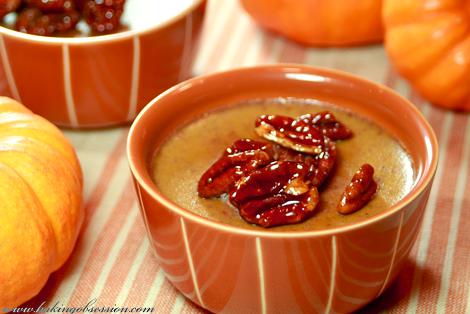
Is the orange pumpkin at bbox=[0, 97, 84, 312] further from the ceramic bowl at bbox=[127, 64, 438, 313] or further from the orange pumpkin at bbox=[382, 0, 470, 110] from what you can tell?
the orange pumpkin at bbox=[382, 0, 470, 110]

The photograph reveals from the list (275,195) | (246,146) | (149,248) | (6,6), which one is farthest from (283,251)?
(6,6)

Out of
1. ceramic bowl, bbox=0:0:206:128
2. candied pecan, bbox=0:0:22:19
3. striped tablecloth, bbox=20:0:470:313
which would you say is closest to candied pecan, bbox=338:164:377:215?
striped tablecloth, bbox=20:0:470:313

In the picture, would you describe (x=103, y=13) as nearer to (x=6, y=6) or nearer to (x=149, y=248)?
(x=6, y=6)

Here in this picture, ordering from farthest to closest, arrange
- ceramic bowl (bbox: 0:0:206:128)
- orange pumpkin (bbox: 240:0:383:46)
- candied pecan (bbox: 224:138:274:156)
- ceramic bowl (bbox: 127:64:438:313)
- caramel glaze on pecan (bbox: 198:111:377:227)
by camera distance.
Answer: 1. orange pumpkin (bbox: 240:0:383:46)
2. ceramic bowl (bbox: 0:0:206:128)
3. candied pecan (bbox: 224:138:274:156)
4. caramel glaze on pecan (bbox: 198:111:377:227)
5. ceramic bowl (bbox: 127:64:438:313)

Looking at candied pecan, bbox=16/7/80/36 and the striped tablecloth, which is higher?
candied pecan, bbox=16/7/80/36

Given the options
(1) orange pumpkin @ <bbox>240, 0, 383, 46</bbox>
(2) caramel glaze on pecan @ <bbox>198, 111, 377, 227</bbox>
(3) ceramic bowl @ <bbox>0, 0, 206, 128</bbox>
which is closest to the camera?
(2) caramel glaze on pecan @ <bbox>198, 111, 377, 227</bbox>

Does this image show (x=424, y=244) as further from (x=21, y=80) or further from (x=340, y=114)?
(x=21, y=80)

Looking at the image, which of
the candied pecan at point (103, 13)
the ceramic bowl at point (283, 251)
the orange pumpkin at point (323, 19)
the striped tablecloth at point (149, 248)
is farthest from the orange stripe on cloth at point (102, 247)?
the orange pumpkin at point (323, 19)
